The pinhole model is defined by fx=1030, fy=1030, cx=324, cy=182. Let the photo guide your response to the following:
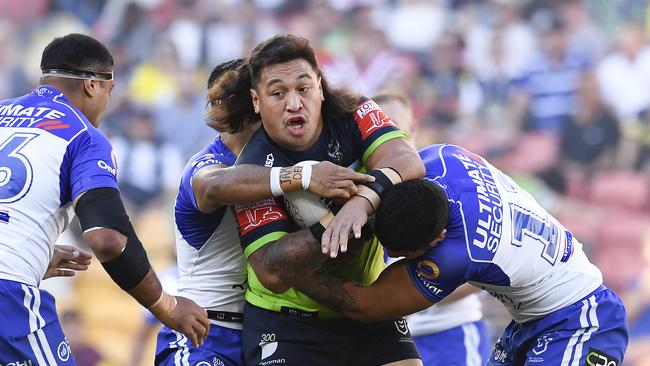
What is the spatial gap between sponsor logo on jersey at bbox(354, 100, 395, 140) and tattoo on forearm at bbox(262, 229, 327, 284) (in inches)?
27.2

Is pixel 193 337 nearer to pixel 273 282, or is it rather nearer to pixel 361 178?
pixel 273 282

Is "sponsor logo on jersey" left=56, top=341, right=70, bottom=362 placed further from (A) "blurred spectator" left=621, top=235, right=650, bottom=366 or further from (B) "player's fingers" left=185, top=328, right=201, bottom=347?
(A) "blurred spectator" left=621, top=235, right=650, bottom=366

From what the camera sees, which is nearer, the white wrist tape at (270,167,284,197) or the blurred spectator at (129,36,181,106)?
the white wrist tape at (270,167,284,197)

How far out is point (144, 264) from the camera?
525 centimetres

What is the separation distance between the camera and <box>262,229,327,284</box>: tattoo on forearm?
519 centimetres

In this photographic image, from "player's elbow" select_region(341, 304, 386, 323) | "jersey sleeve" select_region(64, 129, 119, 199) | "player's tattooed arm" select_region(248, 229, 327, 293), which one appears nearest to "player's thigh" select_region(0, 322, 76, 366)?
"jersey sleeve" select_region(64, 129, 119, 199)

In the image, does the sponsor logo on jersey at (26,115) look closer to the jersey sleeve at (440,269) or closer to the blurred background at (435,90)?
the jersey sleeve at (440,269)

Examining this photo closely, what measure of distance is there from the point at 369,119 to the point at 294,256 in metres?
0.91

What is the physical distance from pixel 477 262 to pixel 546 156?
6.28 meters

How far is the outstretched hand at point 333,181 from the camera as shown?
16.9 feet

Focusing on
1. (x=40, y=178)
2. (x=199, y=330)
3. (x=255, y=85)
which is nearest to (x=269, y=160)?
(x=255, y=85)

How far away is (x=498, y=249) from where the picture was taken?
210 inches

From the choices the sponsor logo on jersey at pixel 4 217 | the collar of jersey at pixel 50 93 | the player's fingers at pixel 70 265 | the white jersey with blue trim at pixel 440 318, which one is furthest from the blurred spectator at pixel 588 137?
the sponsor logo on jersey at pixel 4 217

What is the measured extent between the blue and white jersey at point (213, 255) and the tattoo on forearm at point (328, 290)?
0.54 m
